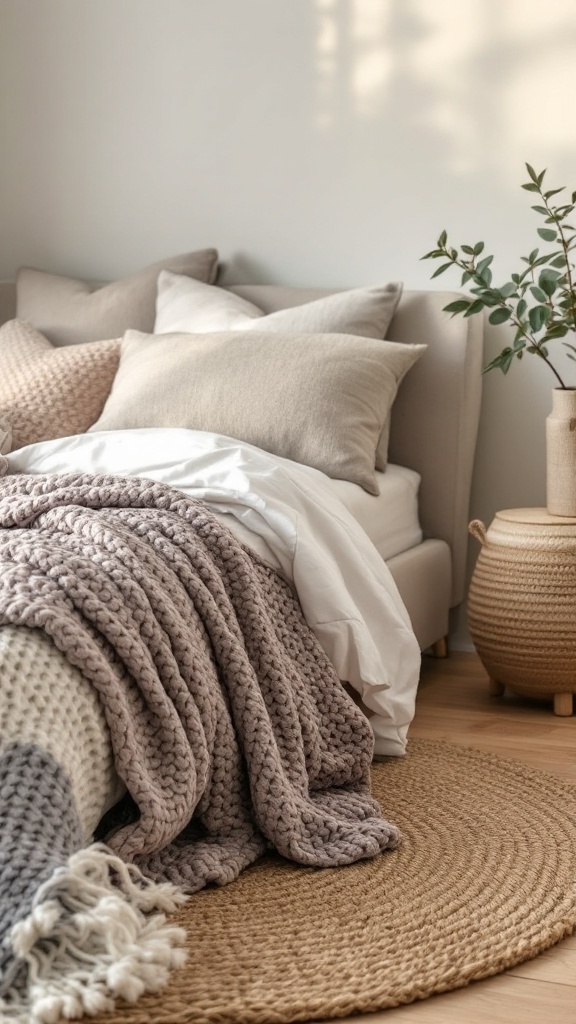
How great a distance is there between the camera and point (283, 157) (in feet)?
11.0

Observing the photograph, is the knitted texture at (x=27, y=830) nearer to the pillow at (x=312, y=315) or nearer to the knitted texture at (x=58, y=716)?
the knitted texture at (x=58, y=716)

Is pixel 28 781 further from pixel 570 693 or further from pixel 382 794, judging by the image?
pixel 570 693

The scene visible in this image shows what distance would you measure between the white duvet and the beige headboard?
2.00 feet

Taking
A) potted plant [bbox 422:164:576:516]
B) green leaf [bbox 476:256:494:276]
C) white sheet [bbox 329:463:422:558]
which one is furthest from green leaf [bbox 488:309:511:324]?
white sheet [bbox 329:463:422:558]

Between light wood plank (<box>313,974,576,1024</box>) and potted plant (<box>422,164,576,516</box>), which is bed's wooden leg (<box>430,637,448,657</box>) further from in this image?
light wood plank (<box>313,974,576,1024</box>)

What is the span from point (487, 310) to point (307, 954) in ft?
6.63

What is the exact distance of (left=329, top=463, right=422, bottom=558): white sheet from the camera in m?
2.62

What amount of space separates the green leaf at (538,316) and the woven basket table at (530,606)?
0.43m

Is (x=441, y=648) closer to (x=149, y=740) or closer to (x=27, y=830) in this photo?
(x=149, y=740)

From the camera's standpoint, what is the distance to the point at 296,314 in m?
3.02

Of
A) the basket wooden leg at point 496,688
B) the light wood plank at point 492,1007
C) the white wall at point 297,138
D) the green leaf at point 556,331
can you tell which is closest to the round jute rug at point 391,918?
the light wood plank at point 492,1007

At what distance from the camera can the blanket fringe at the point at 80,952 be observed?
1.29 m

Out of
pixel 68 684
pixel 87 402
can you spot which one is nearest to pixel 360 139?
pixel 87 402

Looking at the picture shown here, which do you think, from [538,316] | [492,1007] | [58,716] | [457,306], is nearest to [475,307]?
[457,306]
